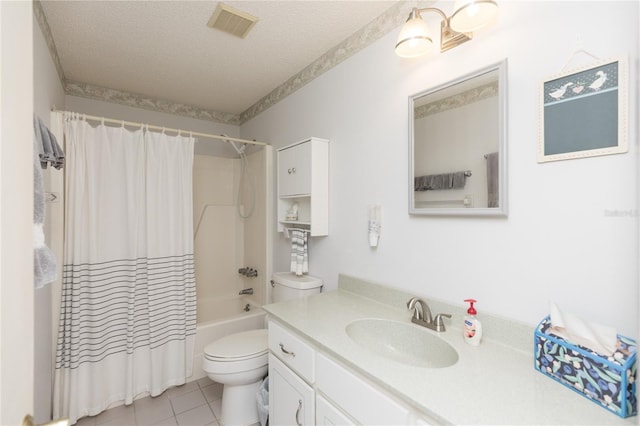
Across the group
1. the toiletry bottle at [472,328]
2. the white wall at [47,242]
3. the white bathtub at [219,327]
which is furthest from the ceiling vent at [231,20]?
the white bathtub at [219,327]

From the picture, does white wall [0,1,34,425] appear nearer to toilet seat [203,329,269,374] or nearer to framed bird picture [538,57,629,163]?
toilet seat [203,329,269,374]

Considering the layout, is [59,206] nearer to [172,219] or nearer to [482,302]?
[172,219]

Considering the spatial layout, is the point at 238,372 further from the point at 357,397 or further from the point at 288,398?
the point at 357,397

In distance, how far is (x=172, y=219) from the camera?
2193 mm

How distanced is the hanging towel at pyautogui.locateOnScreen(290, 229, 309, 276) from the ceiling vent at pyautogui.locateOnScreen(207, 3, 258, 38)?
1.32 metres

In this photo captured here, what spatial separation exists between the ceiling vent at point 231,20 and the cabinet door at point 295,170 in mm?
754

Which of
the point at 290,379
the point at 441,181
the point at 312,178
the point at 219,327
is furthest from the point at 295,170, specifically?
the point at 219,327

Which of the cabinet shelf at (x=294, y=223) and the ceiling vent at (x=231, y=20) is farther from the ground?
the ceiling vent at (x=231, y=20)

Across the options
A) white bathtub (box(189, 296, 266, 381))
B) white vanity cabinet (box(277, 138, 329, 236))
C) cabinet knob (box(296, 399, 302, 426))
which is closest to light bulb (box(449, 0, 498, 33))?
white vanity cabinet (box(277, 138, 329, 236))

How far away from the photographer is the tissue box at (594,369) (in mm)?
714

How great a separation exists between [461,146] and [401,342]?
918 mm

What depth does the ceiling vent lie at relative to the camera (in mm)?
1576

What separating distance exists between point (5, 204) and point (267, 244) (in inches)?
86.5

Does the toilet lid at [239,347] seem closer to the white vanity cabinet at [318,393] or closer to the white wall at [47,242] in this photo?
the white vanity cabinet at [318,393]
